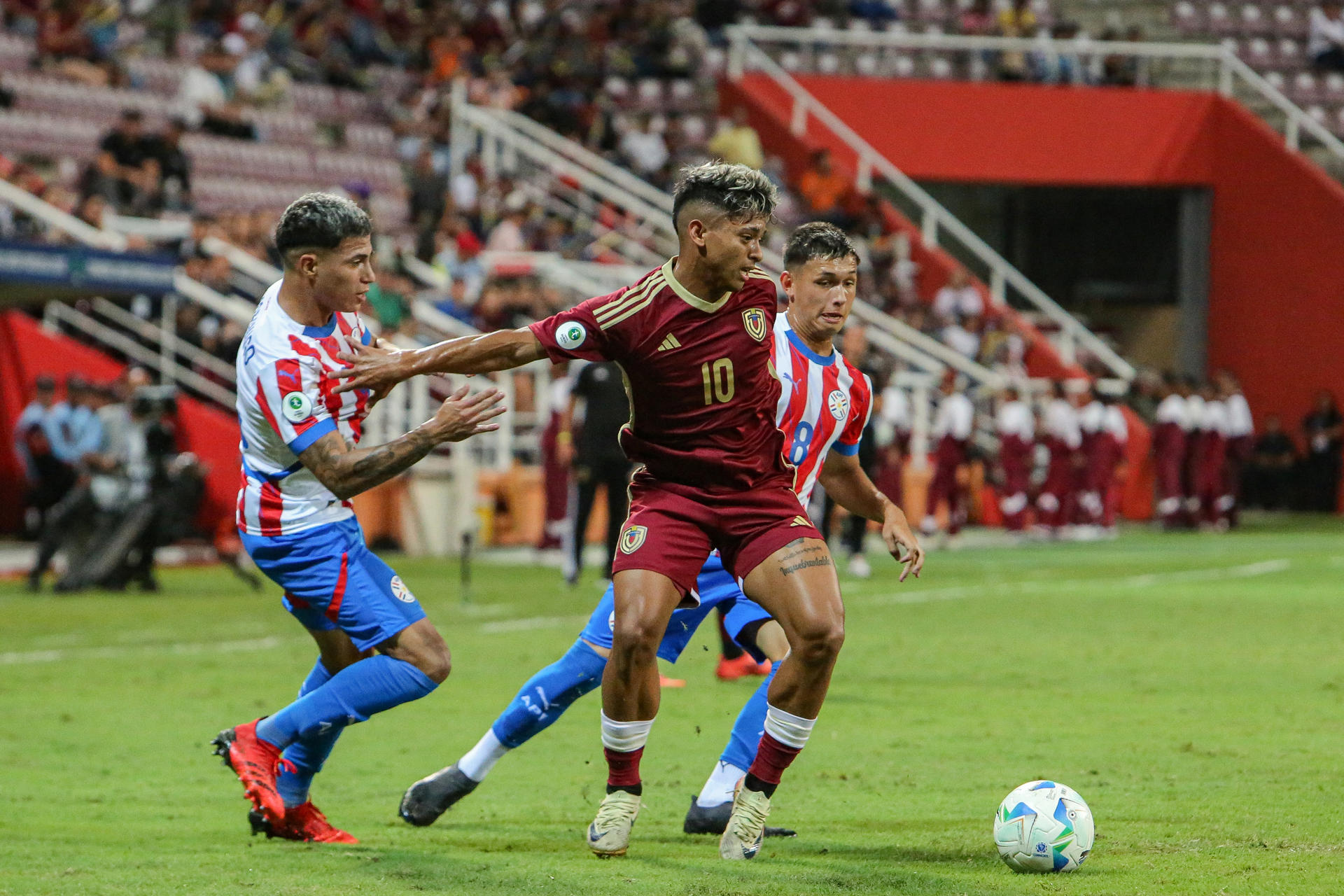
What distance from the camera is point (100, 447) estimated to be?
1855 cm

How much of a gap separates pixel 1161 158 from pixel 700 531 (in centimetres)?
2982

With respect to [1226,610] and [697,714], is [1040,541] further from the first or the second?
[697,714]

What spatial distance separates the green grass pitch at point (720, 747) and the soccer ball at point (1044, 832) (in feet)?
0.27

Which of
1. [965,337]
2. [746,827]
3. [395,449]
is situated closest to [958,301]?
[965,337]

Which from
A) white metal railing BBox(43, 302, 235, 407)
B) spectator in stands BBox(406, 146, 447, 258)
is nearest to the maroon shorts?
white metal railing BBox(43, 302, 235, 407)

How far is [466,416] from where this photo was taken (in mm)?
5918

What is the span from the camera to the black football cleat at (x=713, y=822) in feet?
22.0

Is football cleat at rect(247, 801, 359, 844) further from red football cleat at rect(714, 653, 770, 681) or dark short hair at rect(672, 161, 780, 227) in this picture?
red football cleat at rect(714, 653, 770, 681)

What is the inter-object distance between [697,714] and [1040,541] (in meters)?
16.8

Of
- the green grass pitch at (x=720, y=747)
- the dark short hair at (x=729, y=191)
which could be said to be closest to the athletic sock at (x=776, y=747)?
the green grass pitch at (x=720, y=747)

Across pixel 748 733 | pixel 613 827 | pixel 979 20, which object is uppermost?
pixel 979 20

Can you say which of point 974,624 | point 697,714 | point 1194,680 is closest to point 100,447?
point 974,624

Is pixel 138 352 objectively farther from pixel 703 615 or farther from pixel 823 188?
pixel 703 615

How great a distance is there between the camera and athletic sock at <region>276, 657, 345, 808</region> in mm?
6605
